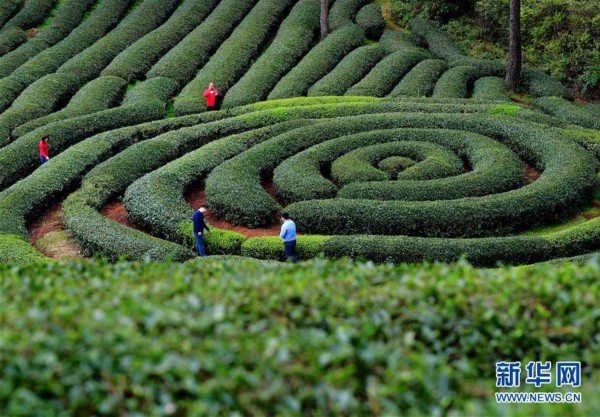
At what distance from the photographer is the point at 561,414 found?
6773mm

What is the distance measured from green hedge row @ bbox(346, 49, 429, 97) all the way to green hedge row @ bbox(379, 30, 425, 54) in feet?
2.95

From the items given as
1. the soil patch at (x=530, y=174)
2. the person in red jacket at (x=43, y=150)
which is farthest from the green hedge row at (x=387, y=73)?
the person in red jacket at (x=43, y=150)

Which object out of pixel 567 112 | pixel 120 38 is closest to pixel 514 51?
pixel 567 112

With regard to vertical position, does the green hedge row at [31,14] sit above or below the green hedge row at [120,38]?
above

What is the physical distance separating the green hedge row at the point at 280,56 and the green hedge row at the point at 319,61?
61 centimetres

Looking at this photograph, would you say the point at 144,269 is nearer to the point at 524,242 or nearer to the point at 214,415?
the point at 214,415

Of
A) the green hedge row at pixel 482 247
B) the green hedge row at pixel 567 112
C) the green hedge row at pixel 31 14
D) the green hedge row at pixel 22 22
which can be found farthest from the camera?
the green hedge row at pixel 31 14

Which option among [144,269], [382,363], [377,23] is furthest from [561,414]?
[377,23]

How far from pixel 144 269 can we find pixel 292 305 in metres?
2.77

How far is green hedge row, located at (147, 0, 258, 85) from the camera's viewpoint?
33375 mm

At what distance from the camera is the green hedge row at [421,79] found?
2991 centimetres

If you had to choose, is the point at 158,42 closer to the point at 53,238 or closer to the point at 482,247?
the point at 53,238

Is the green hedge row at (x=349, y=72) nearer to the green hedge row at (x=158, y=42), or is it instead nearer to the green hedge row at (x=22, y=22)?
the green hedge row at (x=158, y=42)

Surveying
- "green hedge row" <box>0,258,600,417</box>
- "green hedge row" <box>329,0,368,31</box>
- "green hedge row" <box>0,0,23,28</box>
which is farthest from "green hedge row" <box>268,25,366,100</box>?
"green hedge row" <box>0,258,600,417</box>
